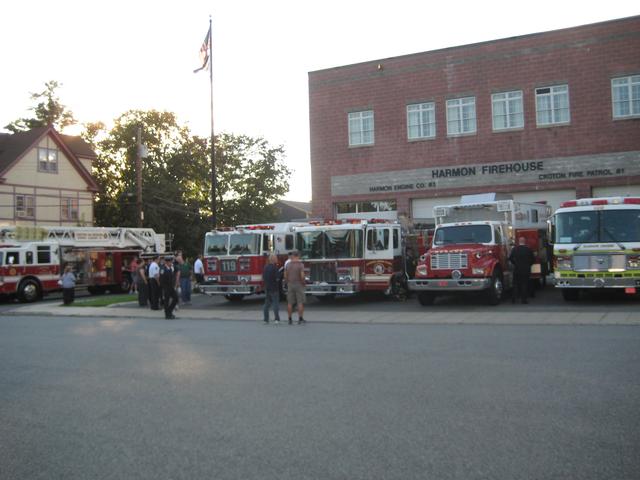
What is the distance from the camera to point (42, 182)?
45.3 meters

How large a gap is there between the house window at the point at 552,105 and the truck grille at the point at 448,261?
43.7ft

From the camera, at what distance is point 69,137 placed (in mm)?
52938

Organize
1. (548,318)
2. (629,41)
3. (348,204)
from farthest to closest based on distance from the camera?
(348,204)
(629,41)
(548,318)

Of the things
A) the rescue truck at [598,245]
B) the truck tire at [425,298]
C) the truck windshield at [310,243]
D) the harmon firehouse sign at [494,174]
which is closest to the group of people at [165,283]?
the truck windshield at [310,243]

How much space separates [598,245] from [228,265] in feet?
38.2

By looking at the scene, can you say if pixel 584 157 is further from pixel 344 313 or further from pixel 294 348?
pixel 294 348

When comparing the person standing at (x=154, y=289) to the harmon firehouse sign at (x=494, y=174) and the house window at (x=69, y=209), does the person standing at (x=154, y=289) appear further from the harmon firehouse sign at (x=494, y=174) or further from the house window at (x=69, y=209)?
the house window at (x=69, y=209)

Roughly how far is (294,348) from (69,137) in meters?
46.4

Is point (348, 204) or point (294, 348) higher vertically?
point (348, 204)

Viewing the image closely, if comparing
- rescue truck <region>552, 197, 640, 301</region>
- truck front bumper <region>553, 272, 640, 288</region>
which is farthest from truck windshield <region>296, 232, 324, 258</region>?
truck front bumper <region>553, 272, 640, 288</region>

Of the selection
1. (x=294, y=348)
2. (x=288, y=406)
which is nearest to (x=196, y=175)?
(x=294, y=348)

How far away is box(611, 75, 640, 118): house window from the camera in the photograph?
90.4 ft

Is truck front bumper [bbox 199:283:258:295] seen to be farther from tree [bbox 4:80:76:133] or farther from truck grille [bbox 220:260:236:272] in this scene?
tree [bbox 4:80:76:133]

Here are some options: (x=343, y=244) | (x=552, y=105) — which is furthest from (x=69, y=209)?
(x=552, y=105)
